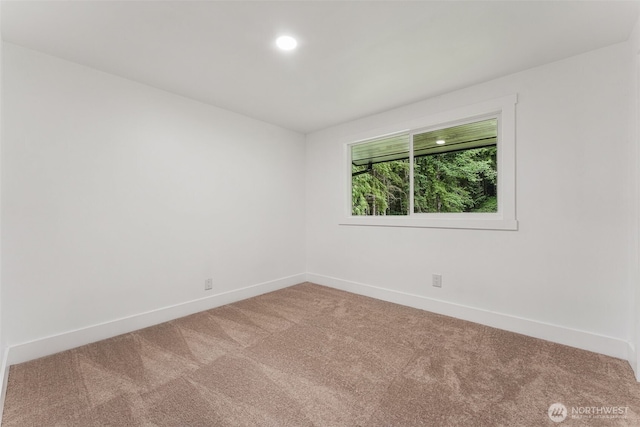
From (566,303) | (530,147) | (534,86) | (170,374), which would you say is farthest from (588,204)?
(170,374)

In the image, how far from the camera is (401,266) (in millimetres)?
3236

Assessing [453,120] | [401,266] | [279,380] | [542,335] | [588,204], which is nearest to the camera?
[279,380]

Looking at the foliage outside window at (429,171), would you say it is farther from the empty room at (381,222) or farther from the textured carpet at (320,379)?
the textured carpet at (320,379)

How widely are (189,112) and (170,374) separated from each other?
2.47 metres

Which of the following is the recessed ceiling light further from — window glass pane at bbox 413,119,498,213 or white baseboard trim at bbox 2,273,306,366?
white baseboard trim at bbox 2,273,306,366

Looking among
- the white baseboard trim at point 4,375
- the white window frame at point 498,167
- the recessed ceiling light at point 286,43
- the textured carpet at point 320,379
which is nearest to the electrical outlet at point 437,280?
the textured carpet at point 320,379

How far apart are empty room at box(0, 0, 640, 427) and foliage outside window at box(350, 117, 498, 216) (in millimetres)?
25

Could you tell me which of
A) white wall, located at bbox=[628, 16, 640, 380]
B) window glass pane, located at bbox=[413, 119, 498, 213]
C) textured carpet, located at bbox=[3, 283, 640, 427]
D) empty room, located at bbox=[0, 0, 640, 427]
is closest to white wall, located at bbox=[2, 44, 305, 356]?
empty room, located at bbox=[0, 0, 640, 427]

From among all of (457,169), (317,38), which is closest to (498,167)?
(457,169)

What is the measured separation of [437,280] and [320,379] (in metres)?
1.74

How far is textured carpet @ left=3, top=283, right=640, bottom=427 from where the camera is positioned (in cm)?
146

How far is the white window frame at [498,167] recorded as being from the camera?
8.12 feet

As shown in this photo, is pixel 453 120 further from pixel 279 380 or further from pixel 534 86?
pixel 279 380

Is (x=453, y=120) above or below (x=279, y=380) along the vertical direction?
above
